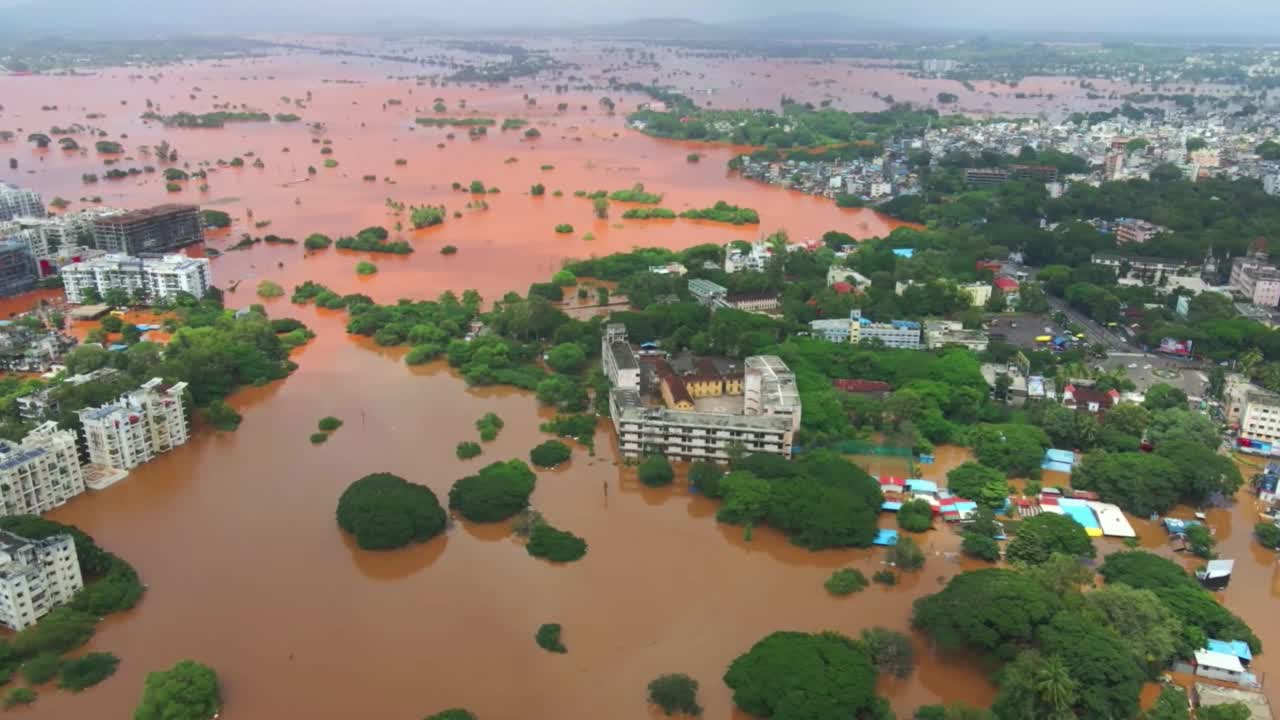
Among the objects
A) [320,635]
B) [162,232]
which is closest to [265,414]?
[320,635]

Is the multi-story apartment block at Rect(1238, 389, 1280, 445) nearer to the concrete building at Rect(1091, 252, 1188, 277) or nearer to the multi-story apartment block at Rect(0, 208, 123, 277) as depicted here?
the concrete building at Rect(1091, 252, 1188, 277)

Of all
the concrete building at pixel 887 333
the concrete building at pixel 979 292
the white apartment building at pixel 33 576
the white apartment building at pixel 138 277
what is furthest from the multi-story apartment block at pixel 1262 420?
the white apartment building at pixel 138 277

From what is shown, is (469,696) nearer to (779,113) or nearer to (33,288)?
(33,288)

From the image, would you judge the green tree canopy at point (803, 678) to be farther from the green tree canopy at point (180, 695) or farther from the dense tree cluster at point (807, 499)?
the green tree canopy at point (180, 695)

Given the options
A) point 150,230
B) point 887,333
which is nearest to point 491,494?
point 887,333

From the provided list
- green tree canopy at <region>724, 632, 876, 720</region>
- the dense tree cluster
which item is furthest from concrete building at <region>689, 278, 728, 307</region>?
green tree canopy at <region>724, 632, 876, 720</region>

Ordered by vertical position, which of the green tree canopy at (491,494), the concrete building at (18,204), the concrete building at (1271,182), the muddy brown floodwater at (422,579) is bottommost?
the muddy brown floodwater at (422,579)

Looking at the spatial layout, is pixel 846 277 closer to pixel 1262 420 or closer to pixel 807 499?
pixel 1262 420
